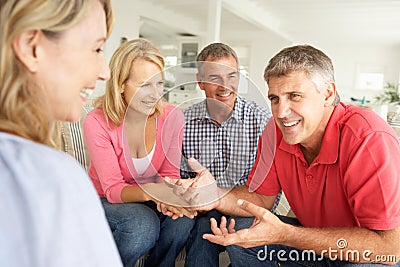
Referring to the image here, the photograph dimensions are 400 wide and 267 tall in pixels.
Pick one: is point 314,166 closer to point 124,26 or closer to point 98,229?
point 98,229

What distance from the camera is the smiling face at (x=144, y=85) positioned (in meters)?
1.51

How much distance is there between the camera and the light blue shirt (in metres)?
Answer: 0.45

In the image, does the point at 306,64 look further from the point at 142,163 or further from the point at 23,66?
the point at 23,66

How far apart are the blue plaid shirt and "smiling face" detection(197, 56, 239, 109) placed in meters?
0.06

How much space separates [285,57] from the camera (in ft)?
4.29

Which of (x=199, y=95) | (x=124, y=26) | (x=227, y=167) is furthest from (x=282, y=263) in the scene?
(x=124, y=26)

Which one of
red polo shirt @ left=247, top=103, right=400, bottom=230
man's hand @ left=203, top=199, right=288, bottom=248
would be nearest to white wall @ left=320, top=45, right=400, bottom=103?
red polo shirt @ left=247, top=103, right=400, bottom=230

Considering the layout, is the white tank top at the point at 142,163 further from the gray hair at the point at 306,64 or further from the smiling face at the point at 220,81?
the gray hair at the point at 306,64

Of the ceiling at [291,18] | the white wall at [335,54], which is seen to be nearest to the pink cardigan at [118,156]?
the ceiling at [291,18]

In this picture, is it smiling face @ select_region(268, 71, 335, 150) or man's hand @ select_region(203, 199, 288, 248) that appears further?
smiling face @ select_region(268, 71, 335, 150)

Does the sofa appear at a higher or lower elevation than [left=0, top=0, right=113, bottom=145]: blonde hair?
lower

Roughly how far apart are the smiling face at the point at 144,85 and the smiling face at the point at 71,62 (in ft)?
2.66

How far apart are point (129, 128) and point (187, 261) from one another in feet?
1.89

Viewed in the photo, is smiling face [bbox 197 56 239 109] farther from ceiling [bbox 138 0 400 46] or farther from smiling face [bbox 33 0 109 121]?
ceiling [bbox 138 0 400 46]
